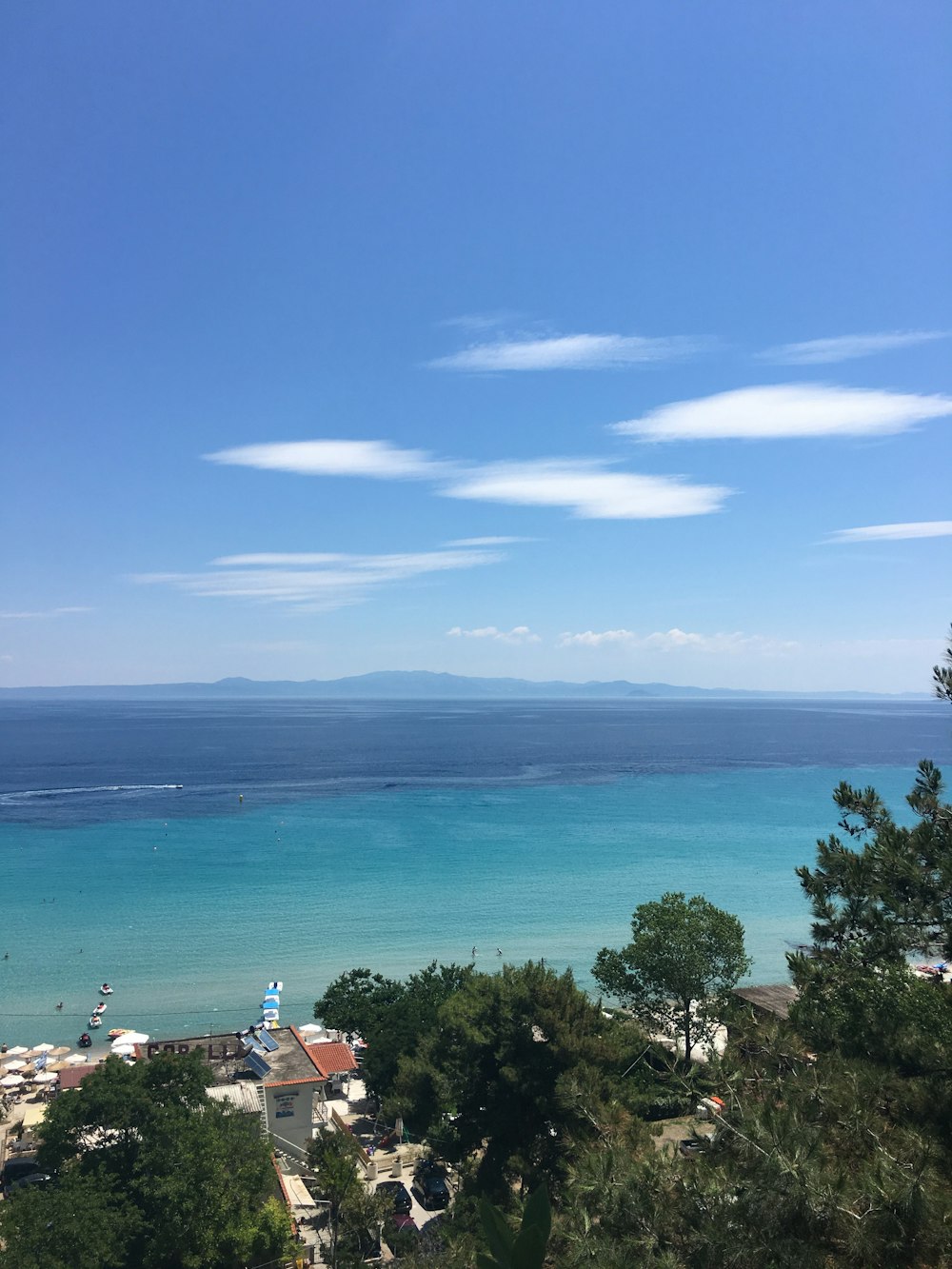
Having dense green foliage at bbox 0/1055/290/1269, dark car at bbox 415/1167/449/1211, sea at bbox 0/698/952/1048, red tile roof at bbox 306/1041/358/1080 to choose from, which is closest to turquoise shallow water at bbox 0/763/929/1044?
sea at bbox 0/698/952/1048

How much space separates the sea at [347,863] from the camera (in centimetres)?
3366

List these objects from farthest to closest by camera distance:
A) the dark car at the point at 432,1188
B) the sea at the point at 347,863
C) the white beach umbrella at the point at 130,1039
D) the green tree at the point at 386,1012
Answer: the sea at the point at 347,863 → the white beach umbrella at the point at 130,1039 → the green tree at the point at 386,1012 → the dark car at the point at 432,1188

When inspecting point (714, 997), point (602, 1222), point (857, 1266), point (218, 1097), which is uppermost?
point (857, 1266)

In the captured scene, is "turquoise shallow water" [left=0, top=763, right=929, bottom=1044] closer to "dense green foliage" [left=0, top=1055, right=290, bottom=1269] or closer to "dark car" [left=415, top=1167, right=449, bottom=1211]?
"dark car" [left=415, top=1167, right=449, bottom=1211]

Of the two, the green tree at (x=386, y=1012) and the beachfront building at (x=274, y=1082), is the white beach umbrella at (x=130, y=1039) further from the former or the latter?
the green tree at (x=386, y=1012)

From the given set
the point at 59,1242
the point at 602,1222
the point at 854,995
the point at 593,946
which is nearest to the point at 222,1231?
the point at 59,1242

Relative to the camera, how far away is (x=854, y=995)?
963 centimetres

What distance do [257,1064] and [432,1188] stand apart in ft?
Answer: 16.6

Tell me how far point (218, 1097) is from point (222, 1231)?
5333 mm

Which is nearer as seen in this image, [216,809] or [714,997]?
[714,997]

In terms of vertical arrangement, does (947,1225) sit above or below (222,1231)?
above

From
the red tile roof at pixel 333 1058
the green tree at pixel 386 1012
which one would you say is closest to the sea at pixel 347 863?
the red tile roof at pixel 333 1058

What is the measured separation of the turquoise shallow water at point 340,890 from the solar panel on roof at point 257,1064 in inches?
366

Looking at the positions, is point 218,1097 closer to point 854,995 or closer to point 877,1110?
point 854,995
